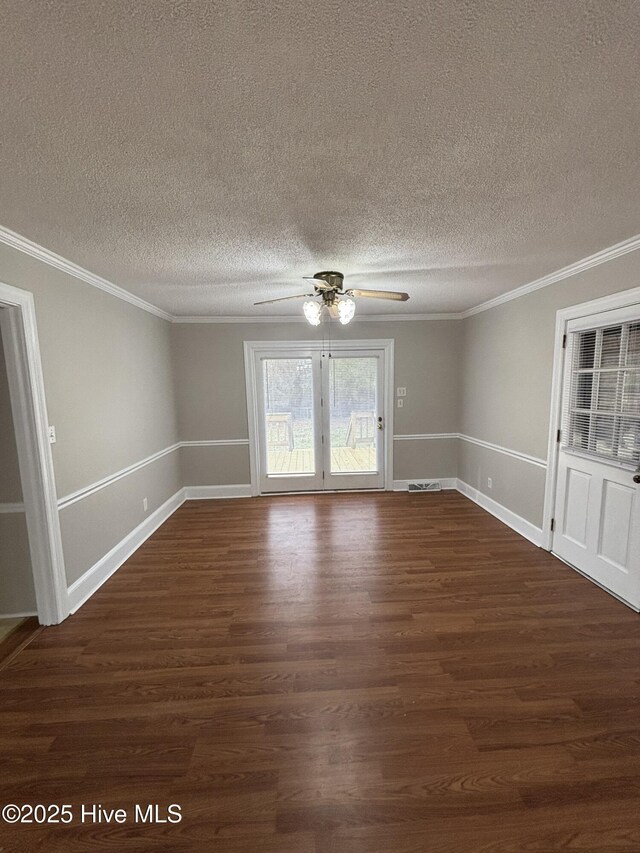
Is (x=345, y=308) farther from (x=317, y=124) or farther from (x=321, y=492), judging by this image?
(x=321, y=492)

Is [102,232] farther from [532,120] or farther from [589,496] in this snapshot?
[589,496]

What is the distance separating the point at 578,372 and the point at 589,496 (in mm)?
991

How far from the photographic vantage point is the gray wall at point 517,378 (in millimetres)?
2777

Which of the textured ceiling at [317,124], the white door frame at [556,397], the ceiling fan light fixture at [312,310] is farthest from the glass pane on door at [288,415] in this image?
the white door frame at [556,397]

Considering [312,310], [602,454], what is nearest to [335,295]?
[312,310]

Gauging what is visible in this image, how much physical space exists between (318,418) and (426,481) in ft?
5.93

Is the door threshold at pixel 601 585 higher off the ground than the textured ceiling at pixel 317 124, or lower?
lower

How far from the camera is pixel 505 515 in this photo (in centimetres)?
384

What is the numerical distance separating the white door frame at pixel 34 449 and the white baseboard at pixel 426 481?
153 inches

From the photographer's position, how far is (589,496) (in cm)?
275

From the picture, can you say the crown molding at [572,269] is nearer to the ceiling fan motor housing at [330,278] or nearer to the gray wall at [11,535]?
the ceiling fan motor housing at [330,278]

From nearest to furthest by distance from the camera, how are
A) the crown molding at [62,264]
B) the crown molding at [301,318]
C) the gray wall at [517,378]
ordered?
the crown molding at [62,264], the gray wall at [517,378], the crown molding at [301,318]

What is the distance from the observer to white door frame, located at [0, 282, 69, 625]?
2104 millimetres

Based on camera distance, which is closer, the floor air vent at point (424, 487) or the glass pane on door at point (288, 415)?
the glass pane on door at point (288, 415)
